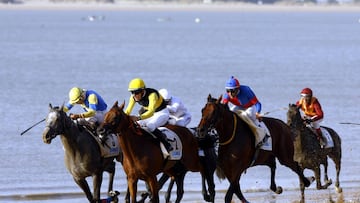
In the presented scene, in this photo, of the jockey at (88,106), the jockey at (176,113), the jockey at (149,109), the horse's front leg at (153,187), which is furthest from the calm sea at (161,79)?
the horse's front leg at (153,187)

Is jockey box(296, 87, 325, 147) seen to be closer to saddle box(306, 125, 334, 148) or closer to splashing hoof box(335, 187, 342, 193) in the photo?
saddle box(306, 125, 334, 148)

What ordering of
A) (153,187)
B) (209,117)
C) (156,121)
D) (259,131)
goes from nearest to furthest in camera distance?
(209,117) < (153,187) < (156,121) < (259,131)

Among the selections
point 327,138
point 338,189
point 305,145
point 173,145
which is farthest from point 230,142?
point 338,189

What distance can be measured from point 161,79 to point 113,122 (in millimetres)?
38542

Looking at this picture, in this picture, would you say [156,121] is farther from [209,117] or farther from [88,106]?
[88,106]

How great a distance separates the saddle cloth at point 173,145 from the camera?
17.2 meters

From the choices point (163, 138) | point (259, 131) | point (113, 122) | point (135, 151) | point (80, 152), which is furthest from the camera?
point (80, 152)

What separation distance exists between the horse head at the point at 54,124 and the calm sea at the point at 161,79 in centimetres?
447

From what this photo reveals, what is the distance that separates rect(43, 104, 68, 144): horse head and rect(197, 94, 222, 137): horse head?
2442mm

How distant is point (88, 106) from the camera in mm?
18891

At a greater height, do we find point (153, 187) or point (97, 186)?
point (153, 187)

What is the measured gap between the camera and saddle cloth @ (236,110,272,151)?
18.0m

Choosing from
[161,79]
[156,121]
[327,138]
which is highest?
[156,121]

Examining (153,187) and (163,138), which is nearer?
(153,187)
